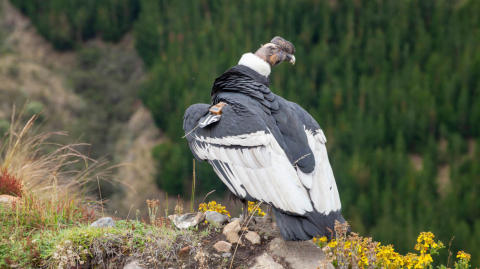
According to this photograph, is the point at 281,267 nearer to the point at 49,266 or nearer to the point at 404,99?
the point at 49,266

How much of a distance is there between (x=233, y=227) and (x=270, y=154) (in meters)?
0.72

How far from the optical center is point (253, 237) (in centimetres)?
403

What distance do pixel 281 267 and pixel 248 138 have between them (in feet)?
3.49

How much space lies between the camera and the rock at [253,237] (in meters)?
4.00

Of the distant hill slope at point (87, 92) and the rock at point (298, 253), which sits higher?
the rock at point (298, 253)

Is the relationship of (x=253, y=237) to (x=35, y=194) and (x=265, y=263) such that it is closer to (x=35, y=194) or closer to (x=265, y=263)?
(x=265, y=263)

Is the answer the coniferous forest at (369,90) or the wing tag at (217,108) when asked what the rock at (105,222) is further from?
the coniferous forest at (369,90)

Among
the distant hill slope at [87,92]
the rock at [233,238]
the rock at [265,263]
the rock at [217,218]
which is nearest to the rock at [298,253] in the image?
the rock at [265,263]

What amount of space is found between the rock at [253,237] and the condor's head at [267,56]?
182 cm

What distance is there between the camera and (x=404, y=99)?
1989cm

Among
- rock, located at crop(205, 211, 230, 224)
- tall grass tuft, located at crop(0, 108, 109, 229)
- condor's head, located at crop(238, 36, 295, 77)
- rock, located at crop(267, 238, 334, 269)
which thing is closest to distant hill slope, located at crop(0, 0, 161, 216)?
tall grass tuft, located at crop(0, 108, 109, 229)

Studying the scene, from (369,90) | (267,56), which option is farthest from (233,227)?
(369,90)

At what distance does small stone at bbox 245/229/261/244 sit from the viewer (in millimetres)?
4004

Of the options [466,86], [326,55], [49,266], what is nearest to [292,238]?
[49,266]
